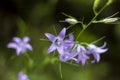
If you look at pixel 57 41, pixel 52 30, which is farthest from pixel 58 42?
pixel 52 30

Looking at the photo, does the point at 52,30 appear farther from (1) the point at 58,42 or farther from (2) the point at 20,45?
(1) the point at 58,42

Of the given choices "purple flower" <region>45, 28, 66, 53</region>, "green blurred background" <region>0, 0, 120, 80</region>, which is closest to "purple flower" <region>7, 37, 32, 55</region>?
"green blurred background" <region>0, 0, 120, 80</region>

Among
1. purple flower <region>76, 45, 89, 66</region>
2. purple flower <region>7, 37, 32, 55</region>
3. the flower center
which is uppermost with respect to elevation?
purple flower <region>7, 37, 32, 55</region>

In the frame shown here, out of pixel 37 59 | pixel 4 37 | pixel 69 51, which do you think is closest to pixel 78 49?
pixel 69 51

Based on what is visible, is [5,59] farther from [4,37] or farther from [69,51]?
[69,51]

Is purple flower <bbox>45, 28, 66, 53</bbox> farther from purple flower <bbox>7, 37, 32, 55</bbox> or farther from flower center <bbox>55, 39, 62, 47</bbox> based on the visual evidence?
purple flower <bbox>7, 37, 32, 55</bbox>

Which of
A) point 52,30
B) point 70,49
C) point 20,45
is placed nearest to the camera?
point 70,49

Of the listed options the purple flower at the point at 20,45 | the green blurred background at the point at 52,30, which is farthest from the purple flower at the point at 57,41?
the green blurred background at the point at 52,30

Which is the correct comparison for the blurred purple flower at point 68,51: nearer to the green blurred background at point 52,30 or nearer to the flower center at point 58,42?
the flower center at point 58,42
